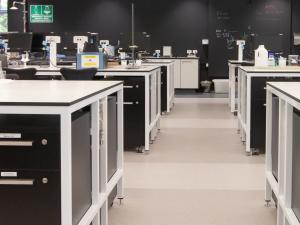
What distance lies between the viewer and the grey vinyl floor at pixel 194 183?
13.4ft

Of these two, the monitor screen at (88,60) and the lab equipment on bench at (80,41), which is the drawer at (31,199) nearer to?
the monitor screen at (88,60)

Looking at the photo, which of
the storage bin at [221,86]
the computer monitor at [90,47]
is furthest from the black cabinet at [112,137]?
the storage bin at [221,86]

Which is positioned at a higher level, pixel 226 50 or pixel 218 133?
pixel 226 50

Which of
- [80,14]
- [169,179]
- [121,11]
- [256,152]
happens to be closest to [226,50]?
[121,11]

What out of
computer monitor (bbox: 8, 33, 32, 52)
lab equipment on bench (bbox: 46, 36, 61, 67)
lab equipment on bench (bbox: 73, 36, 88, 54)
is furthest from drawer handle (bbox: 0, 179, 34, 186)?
computer monitor (bbox: 8, 33, 32, 52)

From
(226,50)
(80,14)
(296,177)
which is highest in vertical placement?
(80,14)

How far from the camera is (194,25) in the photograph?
53.8 feet

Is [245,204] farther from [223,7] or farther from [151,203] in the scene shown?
[223,7]

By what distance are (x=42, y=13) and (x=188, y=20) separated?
4226 mm

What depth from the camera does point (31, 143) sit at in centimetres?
261

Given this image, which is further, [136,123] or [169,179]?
[136,123]

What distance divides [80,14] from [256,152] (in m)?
11.0

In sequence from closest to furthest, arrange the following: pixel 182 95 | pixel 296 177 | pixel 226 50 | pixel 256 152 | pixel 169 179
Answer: pixel 296 177 < pixel 169 179 < pixel 256 152 < pixel 182 95 < pixel 226 50

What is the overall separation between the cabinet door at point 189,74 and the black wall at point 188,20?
2.61 feet
